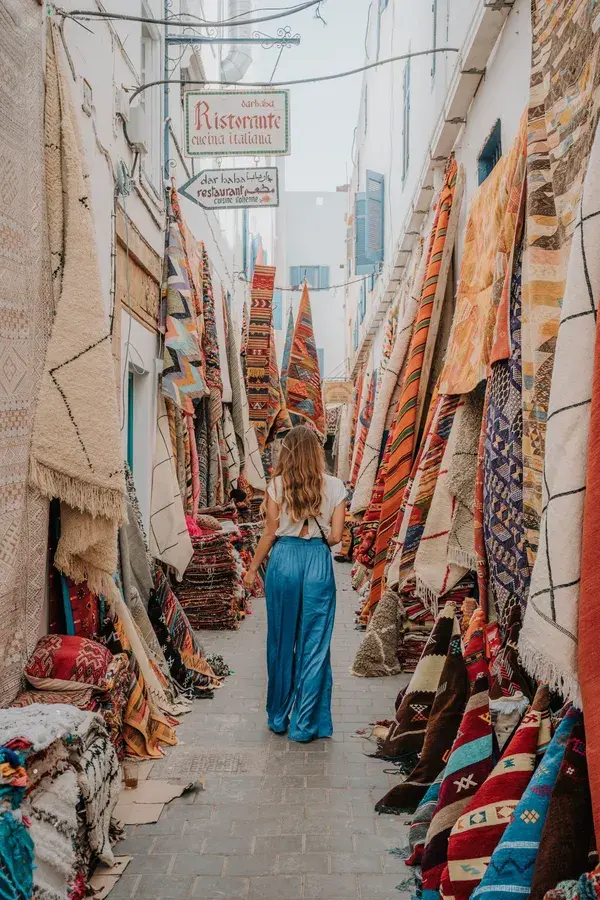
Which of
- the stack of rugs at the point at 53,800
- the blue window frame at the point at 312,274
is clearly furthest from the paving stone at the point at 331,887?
the blue window frame at the point at 312,274

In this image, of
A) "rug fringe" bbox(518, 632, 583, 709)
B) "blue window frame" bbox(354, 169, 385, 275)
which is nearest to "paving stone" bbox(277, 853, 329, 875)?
→ "rug fringe" bbox(518, 632, 583, 709)

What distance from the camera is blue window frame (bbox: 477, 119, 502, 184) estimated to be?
437 centimetres

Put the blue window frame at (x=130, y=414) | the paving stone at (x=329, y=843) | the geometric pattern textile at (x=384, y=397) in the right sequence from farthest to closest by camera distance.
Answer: the blue window frame at (x=130, y=414)
the geometric pattern textile at (x=384, y=397)
the paving stone at (x=329, y=843)

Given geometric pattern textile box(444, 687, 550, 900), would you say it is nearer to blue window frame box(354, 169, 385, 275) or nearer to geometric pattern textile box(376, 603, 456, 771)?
geometric pattern textile box(376, 603, 456, 771)

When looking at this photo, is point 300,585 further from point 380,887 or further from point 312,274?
point 312,274

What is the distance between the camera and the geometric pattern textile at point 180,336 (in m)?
6.70

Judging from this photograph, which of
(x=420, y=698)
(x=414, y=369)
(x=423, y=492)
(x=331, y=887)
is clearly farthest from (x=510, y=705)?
(x=414, y=369)

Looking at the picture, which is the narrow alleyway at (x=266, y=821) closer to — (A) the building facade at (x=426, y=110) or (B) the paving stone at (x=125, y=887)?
(B) the paving stone at (x=125, y=887)

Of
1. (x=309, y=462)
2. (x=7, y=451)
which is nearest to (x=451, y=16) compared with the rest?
(x=309, y=462)

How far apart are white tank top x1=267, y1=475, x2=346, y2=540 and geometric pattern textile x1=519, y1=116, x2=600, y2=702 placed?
Answer: 114 inches

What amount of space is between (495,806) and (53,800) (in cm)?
141

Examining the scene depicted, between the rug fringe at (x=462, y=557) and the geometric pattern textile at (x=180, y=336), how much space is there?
3.51 meters

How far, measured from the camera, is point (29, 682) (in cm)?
331

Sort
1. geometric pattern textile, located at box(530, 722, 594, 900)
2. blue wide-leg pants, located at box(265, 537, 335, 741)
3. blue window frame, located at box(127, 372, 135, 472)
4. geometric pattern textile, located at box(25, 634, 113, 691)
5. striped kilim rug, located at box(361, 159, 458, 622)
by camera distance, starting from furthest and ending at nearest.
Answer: blue window frame, located at box(127, 372, 135, 472) < striped kilim rug, located at box(361, 159, 458, 622) < blue wide-leg pants, located at box(265, 537, 335, 741) < geometric pattern textile, located at box(25, 634, 113, 691) < geometric pattern textile, located at box(530, 722, 594, 900)
